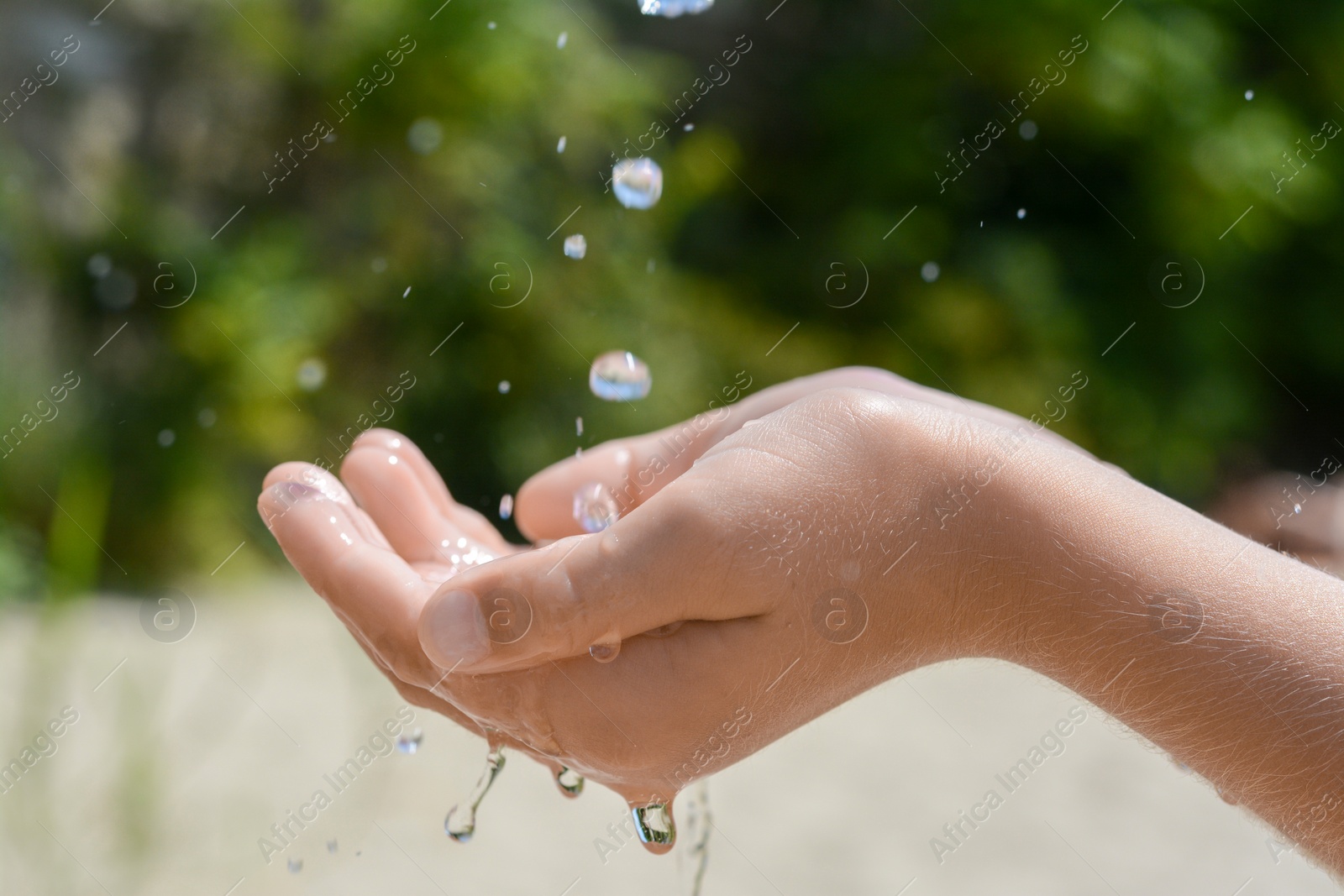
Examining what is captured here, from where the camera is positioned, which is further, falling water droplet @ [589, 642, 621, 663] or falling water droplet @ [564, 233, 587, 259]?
falling water droplet @ [564, 233, 587, 259]

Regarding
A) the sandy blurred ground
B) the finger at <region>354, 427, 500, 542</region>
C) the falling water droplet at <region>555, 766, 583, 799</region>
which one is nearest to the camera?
the falling water droplet at <region>555, 766, 583, 799</region>

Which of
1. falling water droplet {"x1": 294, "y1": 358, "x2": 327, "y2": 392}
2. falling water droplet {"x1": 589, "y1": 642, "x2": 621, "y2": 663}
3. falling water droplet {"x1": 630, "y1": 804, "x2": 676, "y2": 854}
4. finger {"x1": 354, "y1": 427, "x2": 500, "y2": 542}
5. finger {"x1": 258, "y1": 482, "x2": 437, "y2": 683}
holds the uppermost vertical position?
finger {"x1": 258, "y1": 482, "x2": 437, "y2": 683}

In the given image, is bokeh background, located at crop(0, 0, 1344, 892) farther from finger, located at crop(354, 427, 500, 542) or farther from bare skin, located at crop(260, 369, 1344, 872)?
bare skin, located at crop(260, 369, 1344, 872)

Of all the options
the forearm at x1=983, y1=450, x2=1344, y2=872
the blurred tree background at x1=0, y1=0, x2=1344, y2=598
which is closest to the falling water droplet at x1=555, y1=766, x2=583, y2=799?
the forearm at x1=983, y1=450, x2=1344, y2=872

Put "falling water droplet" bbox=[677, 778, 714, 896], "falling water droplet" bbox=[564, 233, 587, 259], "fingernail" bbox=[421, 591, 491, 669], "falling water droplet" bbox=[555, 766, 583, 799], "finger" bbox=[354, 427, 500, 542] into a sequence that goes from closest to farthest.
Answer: "fingernail" bbox=[421, 591, 491, 669] → "falling water droplet" bbox=[555, 766, 583, 799] → "finger" bbox=[354, 427, 500, 542] → "falling water droplet" bbox=[677, 778, 714, 896] → "falling water droplet" bbox=[564, 233, 587, 259]

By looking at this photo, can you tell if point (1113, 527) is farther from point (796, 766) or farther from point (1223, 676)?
point (796, 766)

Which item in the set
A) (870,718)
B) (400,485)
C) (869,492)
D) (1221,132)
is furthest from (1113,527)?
(1221,132)

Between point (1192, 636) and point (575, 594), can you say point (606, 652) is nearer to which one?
point (575, 594)
